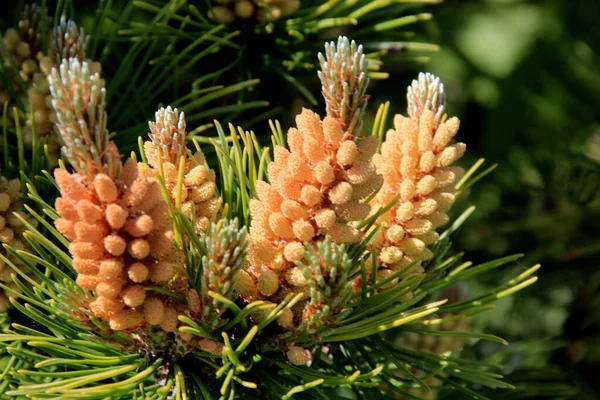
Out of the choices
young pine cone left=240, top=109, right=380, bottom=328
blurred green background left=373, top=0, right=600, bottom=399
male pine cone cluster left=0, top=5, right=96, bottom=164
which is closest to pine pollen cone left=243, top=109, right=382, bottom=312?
young pine cone left=240, top=109, right=380, bottom=328

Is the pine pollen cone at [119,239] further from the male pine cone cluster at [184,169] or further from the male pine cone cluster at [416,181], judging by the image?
the male pine cone cluster at [416,181]

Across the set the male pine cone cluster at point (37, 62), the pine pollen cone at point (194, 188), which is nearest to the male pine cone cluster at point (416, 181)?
the pine pollen cone at point (194, 188)

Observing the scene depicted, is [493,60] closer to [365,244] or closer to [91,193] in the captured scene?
[365,244]

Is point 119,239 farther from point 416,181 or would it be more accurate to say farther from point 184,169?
point 416,181

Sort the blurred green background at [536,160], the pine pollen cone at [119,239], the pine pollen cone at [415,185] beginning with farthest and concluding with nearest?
the blurred green background at [536,160], the pine pollen cone at [415,185], the pine pollen cone at [119,239]

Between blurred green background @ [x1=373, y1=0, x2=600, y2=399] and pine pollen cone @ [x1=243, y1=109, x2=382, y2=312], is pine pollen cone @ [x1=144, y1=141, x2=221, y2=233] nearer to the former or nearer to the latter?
pine pollen cone @ [x1=243, y1=109, x2=382, y2=312]

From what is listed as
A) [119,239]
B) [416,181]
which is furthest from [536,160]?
[119,239]
